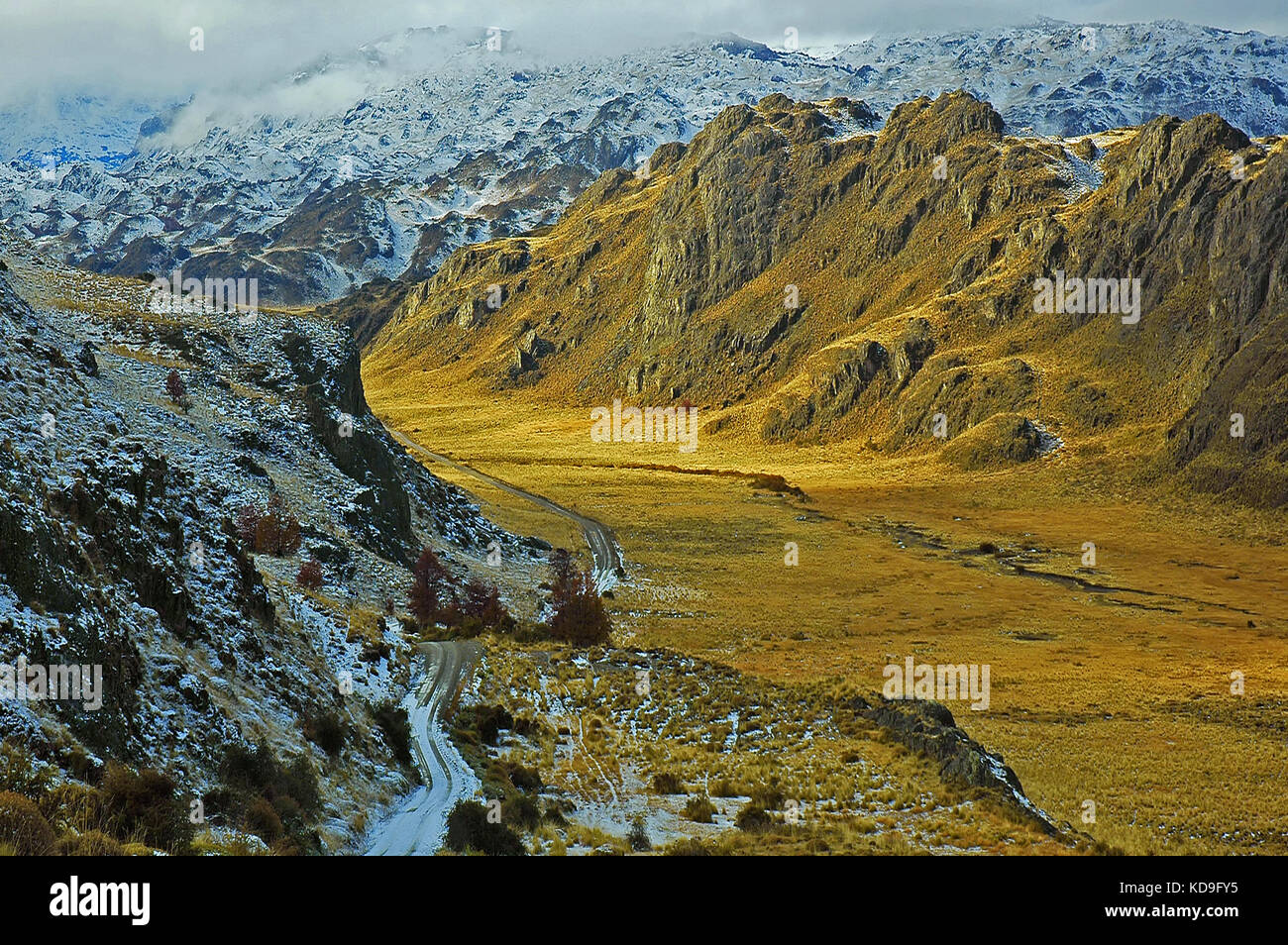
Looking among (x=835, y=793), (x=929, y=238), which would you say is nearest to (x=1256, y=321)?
(x=929, y=238)

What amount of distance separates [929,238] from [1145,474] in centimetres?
8370

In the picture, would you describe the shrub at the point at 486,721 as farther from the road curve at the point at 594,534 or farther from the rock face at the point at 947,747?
the road curve at the point at 594,534

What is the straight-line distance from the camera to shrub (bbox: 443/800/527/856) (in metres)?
15.0

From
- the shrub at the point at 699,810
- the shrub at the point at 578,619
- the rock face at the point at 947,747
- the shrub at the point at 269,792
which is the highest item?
the shrub at the point at 269,792

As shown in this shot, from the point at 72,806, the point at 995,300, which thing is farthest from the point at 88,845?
the point at 995,300

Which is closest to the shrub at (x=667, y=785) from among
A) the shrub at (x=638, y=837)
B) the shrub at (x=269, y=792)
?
the shrub at (x=638, y=837)

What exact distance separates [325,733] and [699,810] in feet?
28.5

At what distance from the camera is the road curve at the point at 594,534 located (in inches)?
2399

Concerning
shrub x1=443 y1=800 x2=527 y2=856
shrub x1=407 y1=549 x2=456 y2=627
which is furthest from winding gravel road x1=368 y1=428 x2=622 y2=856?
shrub x1=407 y1=549 x2=456 y2=627

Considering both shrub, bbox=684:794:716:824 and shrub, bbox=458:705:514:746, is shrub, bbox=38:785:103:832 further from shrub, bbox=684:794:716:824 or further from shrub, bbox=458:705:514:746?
shrub, bbox=458:705:514:746

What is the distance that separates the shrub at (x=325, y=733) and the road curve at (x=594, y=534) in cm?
3589

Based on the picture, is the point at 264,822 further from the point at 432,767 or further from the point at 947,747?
the point at 947,747

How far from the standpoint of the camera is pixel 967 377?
128625 mm
